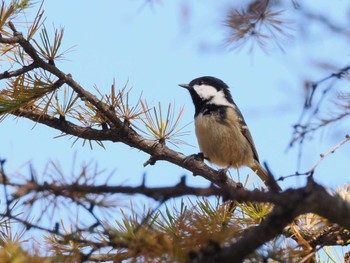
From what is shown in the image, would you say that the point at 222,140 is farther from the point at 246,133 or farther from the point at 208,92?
the point at 208,92

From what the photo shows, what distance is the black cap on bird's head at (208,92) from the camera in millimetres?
4344

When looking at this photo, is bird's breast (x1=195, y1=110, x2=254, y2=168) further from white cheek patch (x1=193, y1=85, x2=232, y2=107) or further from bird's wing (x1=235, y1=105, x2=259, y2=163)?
white cheek patch (x1=193, y1=85, x2=232, y2=107)

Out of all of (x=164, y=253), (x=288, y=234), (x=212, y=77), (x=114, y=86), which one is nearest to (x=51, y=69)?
(x=114, y=86)

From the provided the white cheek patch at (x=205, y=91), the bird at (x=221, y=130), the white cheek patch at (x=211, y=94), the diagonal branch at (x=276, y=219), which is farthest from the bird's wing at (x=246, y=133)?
the diagonal branch at (x=276, y=219)

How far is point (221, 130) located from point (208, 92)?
473 millimetres

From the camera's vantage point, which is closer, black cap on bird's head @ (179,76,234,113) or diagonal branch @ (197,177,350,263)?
diagonal branch @ (197,177,350,263)

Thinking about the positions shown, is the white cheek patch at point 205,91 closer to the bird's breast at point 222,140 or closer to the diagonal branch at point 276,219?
the bird's breast at point 222,140

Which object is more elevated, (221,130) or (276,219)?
(221,130)

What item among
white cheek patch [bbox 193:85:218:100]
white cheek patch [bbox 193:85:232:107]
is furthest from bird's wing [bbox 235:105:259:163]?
white cheek patch [bbox 193:85:218:100]

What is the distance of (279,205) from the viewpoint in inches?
51.4

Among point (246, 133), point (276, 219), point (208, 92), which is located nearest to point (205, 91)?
point (208, 92)

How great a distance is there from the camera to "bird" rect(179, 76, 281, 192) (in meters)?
4.02

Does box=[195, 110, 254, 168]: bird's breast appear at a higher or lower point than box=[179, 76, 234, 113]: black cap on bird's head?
lower

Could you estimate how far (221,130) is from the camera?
13.3 feet
